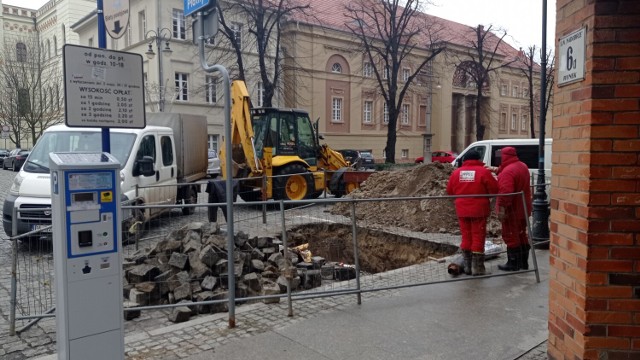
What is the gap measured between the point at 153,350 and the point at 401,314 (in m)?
2.48

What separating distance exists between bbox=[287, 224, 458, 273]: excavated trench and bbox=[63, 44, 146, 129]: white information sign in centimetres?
574

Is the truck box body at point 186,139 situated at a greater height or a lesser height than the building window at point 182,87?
lesser

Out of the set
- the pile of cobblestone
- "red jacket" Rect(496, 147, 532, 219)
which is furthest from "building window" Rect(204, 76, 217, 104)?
"red jacket" Rect(496, 147, 532, 219)

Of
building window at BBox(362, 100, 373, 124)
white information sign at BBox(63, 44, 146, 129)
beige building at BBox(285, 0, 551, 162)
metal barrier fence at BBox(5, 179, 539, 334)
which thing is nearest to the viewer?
white information sign at BBox(63, 44, 146, 129)

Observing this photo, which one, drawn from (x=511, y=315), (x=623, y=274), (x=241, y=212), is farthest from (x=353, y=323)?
(x=241, y=212)

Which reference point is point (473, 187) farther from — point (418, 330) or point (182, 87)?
point (182, 87)

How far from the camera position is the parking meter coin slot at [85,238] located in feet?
11.2

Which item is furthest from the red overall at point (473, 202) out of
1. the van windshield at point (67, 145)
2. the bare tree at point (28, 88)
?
the bare tree at point (28, 88)

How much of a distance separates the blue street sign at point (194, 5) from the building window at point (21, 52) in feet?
113

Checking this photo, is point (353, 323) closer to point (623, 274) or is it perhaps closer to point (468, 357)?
point (468, 357)

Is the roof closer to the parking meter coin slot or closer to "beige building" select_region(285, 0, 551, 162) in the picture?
"beige building" select_region(285, 0, 551, 162)

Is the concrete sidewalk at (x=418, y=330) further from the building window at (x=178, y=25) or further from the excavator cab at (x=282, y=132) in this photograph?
the building window at (x=178, y=25)

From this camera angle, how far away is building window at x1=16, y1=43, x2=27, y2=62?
33188 millimetres

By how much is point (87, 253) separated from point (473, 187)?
4987 millimetres
